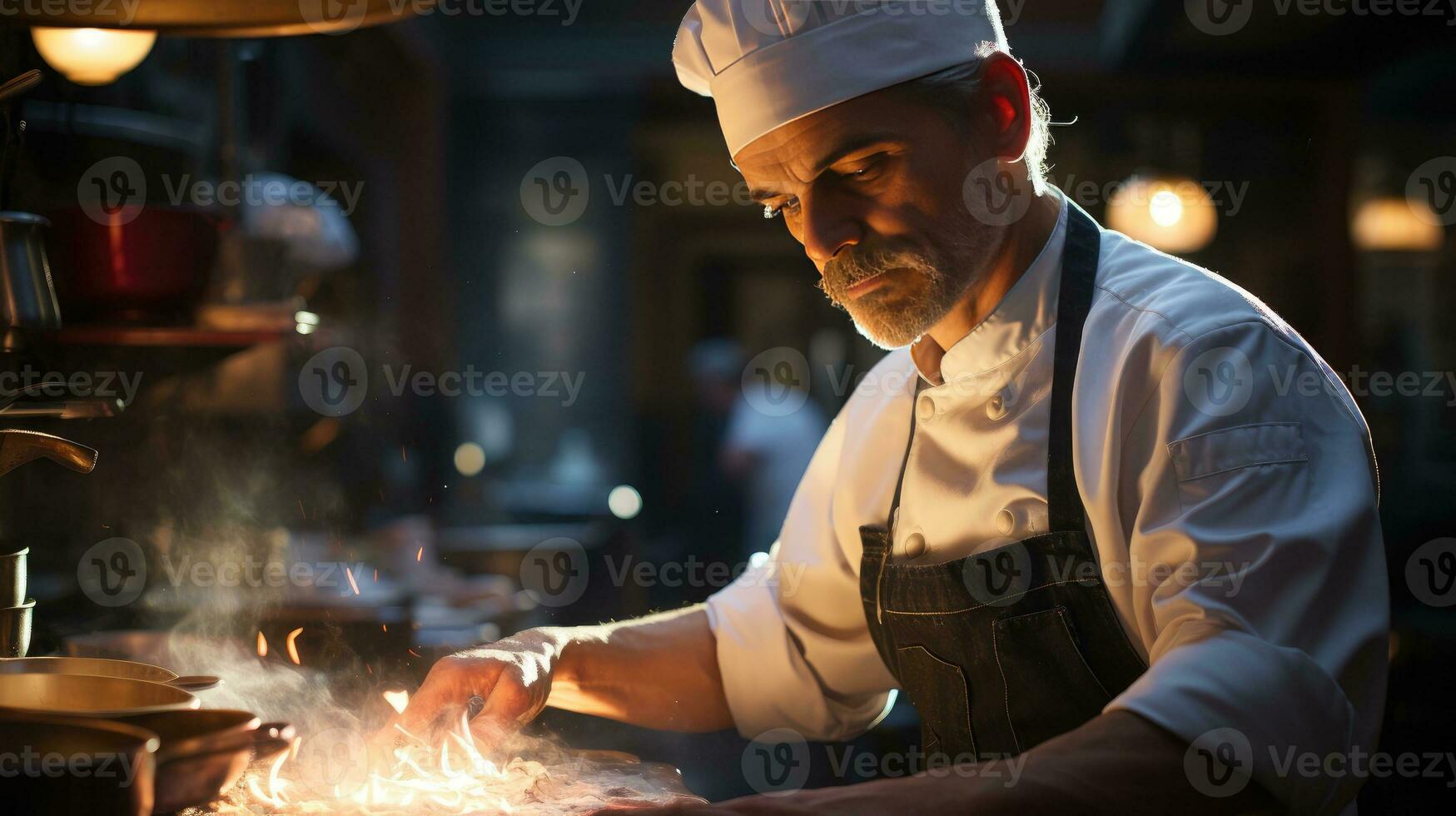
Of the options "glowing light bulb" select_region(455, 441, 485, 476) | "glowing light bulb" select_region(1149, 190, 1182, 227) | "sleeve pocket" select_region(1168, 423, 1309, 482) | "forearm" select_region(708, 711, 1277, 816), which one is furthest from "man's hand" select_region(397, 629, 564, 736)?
A: "glowing light bulb" select_region(455, 441, 485, 476)

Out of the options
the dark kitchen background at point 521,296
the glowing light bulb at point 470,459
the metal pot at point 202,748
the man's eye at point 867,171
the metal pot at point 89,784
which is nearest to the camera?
the metal pot at point 89,784

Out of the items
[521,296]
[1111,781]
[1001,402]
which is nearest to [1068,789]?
[1111,781]

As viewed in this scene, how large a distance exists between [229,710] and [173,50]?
2537mm

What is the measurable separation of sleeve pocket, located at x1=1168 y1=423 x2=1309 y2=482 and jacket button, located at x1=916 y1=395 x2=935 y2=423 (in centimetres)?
51

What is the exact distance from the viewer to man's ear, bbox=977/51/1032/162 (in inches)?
66.6

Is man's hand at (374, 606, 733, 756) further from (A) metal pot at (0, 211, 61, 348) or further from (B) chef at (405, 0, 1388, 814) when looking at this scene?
(A) metal pot at (0, 211, 61, 348)

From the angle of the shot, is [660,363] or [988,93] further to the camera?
[660,363]

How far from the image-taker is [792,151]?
165 cm

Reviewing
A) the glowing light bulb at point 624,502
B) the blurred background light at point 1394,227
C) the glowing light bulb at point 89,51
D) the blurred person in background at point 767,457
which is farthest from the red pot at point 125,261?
the blurred background light at point 1394,227

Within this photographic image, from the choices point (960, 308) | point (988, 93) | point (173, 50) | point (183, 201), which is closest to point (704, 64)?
point (988, 93)

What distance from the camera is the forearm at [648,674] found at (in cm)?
194

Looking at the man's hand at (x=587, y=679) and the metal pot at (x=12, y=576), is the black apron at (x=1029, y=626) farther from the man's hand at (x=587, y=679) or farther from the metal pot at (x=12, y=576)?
the metal pot at (x=12, y=576)

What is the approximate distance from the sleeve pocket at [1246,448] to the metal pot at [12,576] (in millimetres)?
1551

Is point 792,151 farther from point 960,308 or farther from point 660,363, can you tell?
point 660,363
